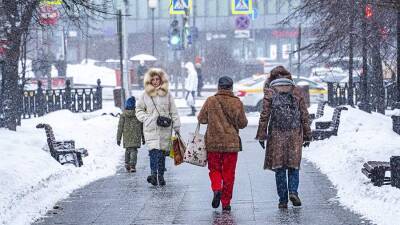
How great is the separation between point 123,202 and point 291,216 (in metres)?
2.38

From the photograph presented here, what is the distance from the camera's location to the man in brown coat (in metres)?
10.6

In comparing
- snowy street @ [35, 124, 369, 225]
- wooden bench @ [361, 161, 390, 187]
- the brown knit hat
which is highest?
the brown knit hat

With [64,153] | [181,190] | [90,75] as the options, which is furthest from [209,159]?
[90,75]

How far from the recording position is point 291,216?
1011 cm

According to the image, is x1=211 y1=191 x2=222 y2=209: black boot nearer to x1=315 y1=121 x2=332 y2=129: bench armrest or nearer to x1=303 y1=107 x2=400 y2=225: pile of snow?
x1=303 y1=107 x2=400 y2=225: pile of snow

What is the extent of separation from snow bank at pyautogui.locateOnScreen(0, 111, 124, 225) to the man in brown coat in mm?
1998

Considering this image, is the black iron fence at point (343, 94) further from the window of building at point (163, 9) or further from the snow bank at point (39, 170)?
the window of building at point (163, 9)

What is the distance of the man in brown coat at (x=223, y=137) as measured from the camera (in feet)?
34.8

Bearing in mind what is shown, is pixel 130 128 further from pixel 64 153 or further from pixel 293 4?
pixel 293 4

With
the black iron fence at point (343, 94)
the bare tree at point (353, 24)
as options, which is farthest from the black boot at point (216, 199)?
the black iron fence at point (343, 94)

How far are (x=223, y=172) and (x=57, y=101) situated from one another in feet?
54.3

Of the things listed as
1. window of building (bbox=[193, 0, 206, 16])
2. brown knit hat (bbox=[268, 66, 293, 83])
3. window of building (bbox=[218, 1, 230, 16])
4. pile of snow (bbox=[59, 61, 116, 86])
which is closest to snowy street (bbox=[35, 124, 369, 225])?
brown knit hat (bbox=[268, 66, 293, 83])

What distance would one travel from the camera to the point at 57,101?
26656mm

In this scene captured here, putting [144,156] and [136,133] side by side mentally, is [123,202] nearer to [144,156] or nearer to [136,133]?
[136,133]
